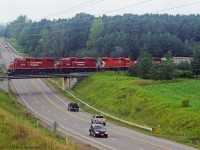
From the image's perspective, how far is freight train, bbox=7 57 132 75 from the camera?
101188 mm

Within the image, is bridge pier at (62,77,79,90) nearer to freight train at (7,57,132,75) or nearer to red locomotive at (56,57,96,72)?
freight train at (7,57,132,75)

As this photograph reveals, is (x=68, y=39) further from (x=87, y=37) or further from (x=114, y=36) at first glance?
(x=114, y=36)

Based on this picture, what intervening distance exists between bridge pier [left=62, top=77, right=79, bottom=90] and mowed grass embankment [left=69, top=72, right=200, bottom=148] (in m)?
2.80

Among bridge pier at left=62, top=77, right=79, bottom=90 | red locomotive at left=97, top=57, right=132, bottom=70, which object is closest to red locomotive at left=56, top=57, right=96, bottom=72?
red locomotive at left=97, top=57, right=132, bottom=70

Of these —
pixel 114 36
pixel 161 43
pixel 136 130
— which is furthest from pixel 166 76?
pixel 114 36

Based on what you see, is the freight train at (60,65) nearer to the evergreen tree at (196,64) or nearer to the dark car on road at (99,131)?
the evergreen tree at (196,64)

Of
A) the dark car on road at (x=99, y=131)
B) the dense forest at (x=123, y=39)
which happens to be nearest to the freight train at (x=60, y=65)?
the dense forest at (x=123, y=39)

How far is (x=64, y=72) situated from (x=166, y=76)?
97.5 feet

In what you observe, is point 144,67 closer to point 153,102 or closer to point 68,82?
point 68,82

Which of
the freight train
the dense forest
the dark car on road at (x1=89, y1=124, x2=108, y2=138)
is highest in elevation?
the dense forest

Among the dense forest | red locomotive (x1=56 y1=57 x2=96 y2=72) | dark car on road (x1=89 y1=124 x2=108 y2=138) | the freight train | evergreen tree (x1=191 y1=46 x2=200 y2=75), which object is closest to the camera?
dark car on road (x1=89 y1=124 x2=108 y2=138)

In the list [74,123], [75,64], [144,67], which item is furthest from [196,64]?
[74,123]

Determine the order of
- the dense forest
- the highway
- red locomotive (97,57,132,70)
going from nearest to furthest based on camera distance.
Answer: the highway
red locomotive (97,57,132,70)
the dense forest

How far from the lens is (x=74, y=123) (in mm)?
56156
